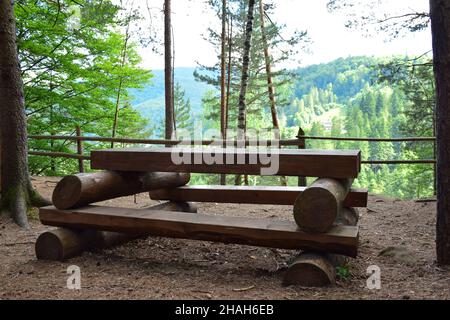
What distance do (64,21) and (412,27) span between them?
8.88 m

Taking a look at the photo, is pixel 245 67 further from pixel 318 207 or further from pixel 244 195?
pixel 318 207

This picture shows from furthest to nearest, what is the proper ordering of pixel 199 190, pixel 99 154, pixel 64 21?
1. pixel 64 21
2. pixel 199 190
3. pixel 99 154

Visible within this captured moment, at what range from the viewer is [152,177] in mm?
4734

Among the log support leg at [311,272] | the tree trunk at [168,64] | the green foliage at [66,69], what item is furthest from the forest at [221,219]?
the tree trunk at [168,64]

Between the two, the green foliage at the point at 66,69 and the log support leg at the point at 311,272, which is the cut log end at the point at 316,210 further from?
the green foliage at the point at 66,69

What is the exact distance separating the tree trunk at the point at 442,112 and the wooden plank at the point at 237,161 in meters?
0.80

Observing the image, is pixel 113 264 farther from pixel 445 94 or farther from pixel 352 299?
pixel 445 94

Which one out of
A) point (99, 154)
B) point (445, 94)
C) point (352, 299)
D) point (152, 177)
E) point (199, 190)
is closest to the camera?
point (352, 299)

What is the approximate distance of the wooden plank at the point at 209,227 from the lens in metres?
3.07

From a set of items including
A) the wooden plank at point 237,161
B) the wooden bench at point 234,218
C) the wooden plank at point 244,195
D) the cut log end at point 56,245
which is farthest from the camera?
the wooden plank at point 244,195

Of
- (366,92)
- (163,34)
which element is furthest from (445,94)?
(366,92)

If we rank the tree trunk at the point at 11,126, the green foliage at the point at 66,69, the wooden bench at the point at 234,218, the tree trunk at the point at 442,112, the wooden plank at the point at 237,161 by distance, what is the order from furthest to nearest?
the green foliage at the point at 66,69, the tree trunk at the point at 11,126, the tree trunk at the point at 442,112, the wooden plank at the point at 237,161, the wooden bench at the point at 234,218

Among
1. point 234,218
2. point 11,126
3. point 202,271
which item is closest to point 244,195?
point 234,218

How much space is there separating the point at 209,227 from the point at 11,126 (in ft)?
11.8
